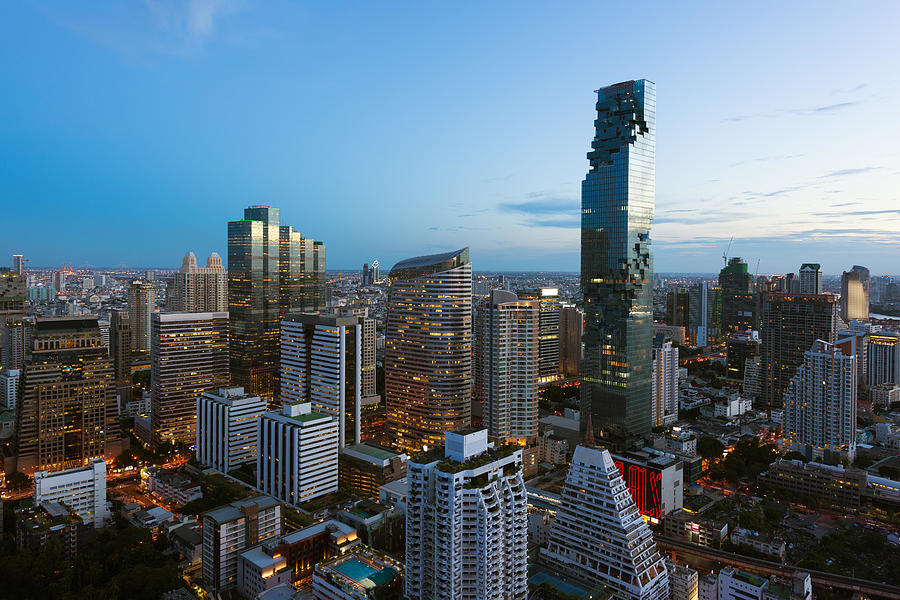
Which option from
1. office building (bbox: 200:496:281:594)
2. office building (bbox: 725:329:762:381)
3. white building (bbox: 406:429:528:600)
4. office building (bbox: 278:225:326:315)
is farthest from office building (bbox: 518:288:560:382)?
white building (bbox: 406:429:528:600)

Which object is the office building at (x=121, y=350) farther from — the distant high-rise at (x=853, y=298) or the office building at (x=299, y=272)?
the distant high-rise at (x=853, y=298)

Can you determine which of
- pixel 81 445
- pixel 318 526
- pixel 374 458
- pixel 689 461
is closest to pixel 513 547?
pixel 318 526

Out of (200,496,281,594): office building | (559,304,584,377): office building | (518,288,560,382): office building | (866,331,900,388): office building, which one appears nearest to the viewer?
(200,496,281,594): office building

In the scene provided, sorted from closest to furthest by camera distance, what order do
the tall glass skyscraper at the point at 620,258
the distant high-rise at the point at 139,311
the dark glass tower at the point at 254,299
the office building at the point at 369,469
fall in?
the office building at the point at 369,469 < the tall glass skyscraper at the point at 620,258 < the dark glass tower at the point at 254,299 < the distant high-rise at the point at 139,311

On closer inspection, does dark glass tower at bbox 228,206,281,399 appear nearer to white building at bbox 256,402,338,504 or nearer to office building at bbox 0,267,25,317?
white building at bbox 256,402,338,504

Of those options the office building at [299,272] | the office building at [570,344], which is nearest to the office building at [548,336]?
the office building at [570,344]

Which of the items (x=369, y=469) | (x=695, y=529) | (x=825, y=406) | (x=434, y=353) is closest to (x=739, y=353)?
(x=825, y=406)
